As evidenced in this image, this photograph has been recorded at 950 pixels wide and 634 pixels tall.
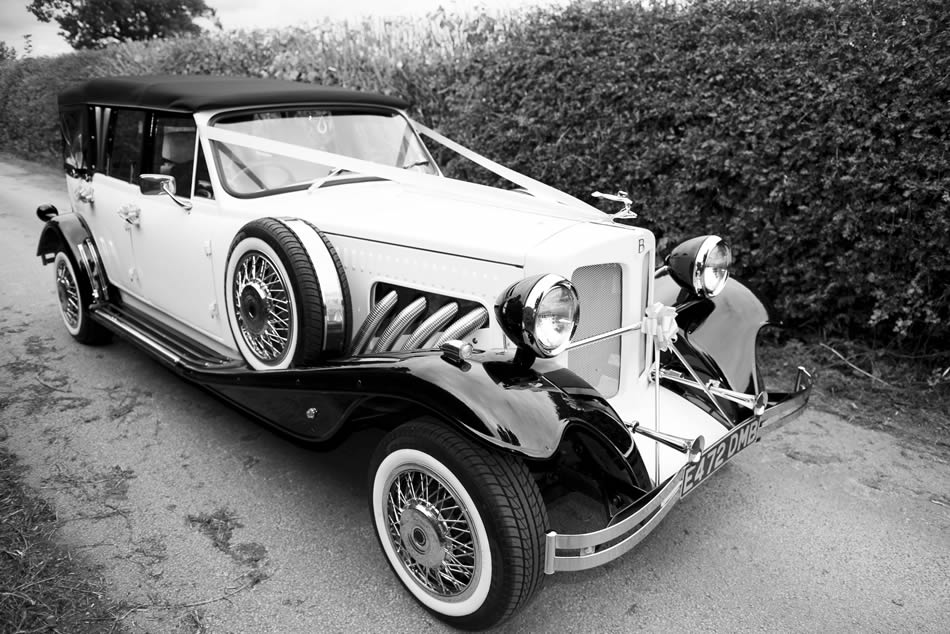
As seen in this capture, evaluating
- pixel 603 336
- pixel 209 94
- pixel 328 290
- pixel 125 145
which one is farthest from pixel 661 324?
pixel 125 145

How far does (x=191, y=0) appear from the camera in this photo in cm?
3127

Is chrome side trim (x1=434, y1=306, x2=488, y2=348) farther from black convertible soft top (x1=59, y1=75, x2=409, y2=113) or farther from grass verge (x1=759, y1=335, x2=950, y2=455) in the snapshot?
grass verge (x1=759, y1=335, x2=950, y2=455)

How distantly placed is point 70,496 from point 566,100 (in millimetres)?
4648

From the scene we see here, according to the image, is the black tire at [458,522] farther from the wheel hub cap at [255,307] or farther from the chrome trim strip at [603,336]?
the wheel hub cap at [255,307]

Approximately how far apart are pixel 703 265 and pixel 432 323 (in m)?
1.38

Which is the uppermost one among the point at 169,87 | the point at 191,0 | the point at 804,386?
the point at 191,0

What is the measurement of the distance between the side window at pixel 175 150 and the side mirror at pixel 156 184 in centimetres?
11

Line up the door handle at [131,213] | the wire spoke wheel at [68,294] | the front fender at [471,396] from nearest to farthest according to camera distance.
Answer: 1. the front fender at [471,396]
2. the door handle at [131,213]
3. the wire spoke wheel at [68,294]

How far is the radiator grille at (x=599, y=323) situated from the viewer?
274cm

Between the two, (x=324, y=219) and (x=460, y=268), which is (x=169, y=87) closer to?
(x=324, y=219)

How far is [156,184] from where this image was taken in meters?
3.54

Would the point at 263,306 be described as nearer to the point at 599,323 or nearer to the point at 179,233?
the point at 179,233

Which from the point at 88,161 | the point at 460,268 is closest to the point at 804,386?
the point at 460,268

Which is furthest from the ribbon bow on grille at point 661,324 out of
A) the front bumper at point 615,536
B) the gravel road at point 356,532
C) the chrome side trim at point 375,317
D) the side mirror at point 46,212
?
the side mirror at point 46,212
